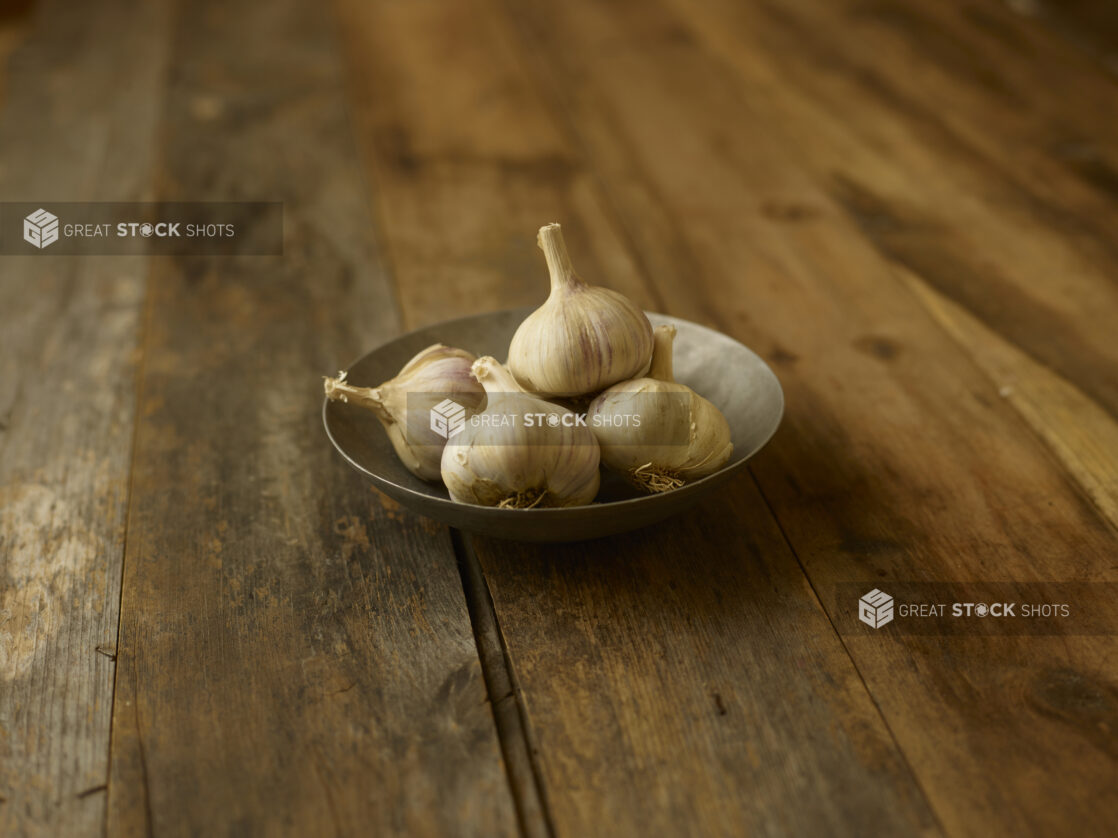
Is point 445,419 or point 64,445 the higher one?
point 445,419

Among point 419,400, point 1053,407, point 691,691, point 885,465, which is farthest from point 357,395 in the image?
point 1053,407

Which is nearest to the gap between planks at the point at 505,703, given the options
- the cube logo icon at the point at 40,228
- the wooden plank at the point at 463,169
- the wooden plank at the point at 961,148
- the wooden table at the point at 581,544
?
the wooden table at the point at 581,544

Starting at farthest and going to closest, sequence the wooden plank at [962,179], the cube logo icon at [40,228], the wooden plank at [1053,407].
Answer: the cube logo icon at [40,228] < the wooden plank at [962,179] < the wooden plank at [1053,407]

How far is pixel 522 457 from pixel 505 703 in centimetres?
17

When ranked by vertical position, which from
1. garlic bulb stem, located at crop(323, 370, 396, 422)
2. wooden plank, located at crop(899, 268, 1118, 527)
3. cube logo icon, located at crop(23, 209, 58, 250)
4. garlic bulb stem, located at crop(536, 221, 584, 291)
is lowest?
Answer: cube logo icon, located at crop(23, 209, 58, 250)

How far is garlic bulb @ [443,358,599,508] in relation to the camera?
2.21ft

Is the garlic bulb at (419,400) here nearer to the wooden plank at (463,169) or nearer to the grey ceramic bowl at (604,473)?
the grey ceramic bowl at (604,473)

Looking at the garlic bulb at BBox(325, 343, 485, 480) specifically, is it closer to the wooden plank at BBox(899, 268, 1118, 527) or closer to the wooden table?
A: the wooden table

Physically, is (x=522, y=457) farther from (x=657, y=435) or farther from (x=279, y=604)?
(x=279, y=604)

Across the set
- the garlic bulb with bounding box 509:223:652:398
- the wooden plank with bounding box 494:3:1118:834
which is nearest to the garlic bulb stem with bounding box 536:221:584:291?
the garlic bulb with bounding box 509:223:652:398

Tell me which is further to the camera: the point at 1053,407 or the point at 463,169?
→ the point at 463,169

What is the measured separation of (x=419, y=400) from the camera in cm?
76

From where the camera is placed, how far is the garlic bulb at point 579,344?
2.43 feet

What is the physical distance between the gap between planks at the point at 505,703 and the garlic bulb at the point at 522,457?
100mm
